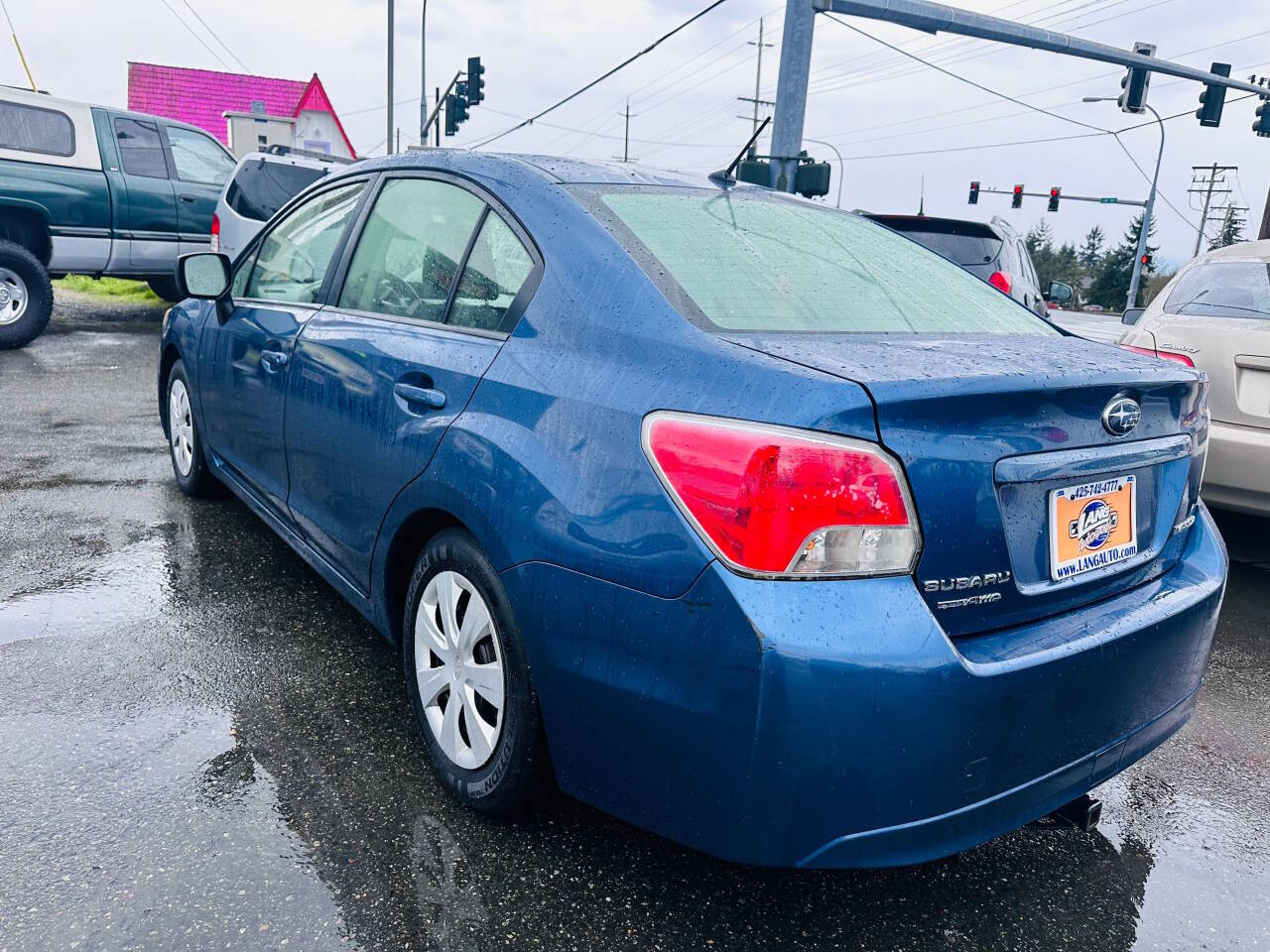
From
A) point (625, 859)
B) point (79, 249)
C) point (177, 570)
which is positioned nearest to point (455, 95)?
point (79, 249)

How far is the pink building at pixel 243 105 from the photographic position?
3759 centimetres

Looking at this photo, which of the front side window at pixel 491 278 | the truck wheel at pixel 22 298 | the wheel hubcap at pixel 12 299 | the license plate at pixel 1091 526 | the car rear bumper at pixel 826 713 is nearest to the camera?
the car rear bumper at pixel 826 713

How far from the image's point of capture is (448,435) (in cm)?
232

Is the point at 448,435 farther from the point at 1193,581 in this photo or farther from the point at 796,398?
the point at 1193,581

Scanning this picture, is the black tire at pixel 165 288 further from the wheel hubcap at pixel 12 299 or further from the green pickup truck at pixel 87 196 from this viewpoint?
the wheel hubcap at pixel 12 299

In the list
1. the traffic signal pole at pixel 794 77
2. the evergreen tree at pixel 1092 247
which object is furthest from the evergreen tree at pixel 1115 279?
→ the traffic signal pole at pixel 794 77

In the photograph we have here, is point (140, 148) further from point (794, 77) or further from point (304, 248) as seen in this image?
point (304, 248)

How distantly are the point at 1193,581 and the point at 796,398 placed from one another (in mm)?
1219

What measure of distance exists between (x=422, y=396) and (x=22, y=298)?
8.76 m

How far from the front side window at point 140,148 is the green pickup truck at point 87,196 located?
1cm

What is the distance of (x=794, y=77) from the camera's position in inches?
496

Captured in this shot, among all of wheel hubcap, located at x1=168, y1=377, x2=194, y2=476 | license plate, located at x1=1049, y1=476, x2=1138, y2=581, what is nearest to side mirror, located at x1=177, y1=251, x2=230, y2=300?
wheel hubcap, located at x1=168, y1=377, x2=194, y2=476

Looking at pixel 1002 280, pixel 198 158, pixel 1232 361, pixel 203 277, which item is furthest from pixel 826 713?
pixel 198 158

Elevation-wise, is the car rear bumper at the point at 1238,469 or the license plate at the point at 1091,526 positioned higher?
the license plate at the point at 1091,526
